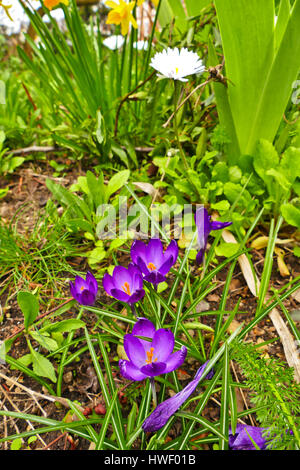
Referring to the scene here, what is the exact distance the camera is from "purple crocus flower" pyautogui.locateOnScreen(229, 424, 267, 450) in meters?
0.74

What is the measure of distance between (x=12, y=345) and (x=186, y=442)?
2.03ft

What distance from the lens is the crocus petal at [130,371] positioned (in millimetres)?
701

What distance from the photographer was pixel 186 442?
728mm

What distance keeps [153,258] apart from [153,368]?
31 centimetres

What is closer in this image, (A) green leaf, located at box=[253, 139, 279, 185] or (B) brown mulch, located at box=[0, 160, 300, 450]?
(B) brown mulch, located at box=[0, 160, 300, 450]

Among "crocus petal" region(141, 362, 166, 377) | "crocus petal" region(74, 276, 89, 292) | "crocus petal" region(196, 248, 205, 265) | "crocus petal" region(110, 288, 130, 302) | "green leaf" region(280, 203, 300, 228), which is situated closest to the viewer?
"crocus petal" region(141, 362, 166, 377)

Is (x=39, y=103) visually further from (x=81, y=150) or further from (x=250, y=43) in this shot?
(x=250, y=43)

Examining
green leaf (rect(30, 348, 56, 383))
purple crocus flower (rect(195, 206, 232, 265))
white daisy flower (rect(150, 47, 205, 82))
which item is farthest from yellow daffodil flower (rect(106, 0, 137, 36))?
green leaf (rect(30, 348, 56, 383))

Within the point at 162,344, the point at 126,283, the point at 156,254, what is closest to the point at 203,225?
the point at 156,254

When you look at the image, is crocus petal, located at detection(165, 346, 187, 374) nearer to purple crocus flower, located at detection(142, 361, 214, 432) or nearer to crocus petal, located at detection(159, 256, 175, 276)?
purple crocus flower, located at detection(142, 361, 214, 432)

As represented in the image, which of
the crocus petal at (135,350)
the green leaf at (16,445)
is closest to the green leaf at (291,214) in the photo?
the crocus petal at (135,350)

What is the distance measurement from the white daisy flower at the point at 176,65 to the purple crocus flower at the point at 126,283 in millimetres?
599

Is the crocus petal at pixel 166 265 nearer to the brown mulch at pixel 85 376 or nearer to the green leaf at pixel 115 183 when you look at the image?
the brown mulch at pixel 85 376

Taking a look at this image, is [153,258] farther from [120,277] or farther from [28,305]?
[28,305]
